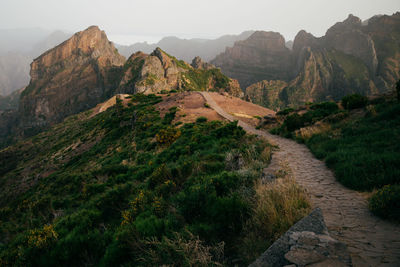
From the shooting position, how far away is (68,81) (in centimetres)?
13512

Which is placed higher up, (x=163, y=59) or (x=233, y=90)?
(x=163, y=59)

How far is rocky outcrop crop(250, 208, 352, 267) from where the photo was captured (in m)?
1.99

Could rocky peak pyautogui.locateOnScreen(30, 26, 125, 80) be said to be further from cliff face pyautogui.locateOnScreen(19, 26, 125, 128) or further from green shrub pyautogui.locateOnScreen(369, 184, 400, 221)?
green shrub pyautogui.locateOnScreen(369, 184, 400, 221)

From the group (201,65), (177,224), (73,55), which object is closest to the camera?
(177,224)

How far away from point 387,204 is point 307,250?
98.7 inches

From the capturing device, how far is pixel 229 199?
13.3ft

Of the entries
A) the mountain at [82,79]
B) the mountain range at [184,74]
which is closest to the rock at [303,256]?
the mountain range at [184,74]

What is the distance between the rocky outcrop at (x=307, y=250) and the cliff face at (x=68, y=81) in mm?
136448

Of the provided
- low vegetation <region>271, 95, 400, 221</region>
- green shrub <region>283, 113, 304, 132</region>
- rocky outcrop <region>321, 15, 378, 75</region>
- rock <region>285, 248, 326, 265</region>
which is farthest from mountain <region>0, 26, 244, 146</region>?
rocky outcrop <region>321, 15, 378, 75</region>

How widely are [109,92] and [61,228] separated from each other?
132363mm

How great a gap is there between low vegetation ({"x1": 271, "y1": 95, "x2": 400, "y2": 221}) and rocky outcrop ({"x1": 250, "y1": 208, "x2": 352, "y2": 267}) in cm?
200

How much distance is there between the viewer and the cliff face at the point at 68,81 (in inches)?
5054

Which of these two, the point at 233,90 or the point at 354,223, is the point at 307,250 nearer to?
the point at 354,223

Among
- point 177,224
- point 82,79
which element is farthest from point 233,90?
point 82,79
